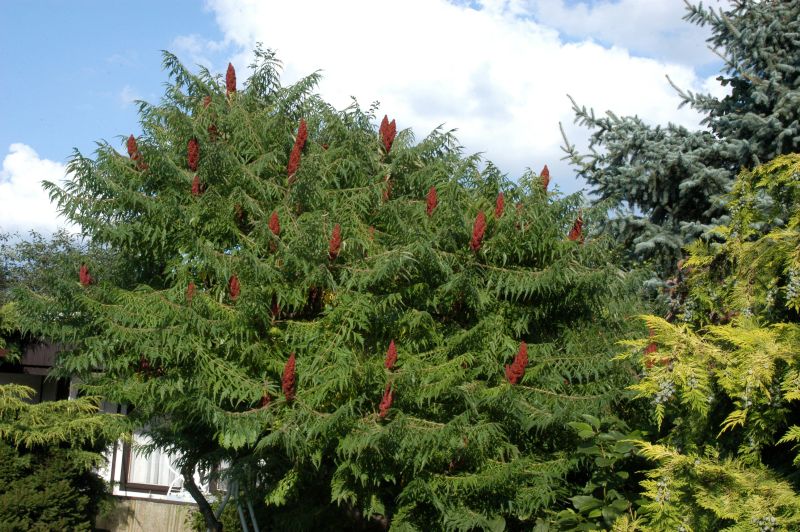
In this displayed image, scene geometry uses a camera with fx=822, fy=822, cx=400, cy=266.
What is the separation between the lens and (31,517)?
1101 cm

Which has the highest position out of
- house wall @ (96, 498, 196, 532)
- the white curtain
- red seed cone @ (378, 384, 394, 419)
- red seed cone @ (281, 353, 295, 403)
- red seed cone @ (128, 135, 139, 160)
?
red seed cone @ (128, 135, 139, 160)

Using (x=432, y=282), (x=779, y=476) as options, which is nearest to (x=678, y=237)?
(x=432, y=282)

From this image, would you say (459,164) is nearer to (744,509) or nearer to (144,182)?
(144,182)

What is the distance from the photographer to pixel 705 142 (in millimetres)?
8773

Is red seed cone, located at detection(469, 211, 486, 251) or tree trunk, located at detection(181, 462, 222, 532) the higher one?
red seed cone, located at detection(469, 211, 486, 251)

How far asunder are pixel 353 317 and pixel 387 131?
2059 millimetres

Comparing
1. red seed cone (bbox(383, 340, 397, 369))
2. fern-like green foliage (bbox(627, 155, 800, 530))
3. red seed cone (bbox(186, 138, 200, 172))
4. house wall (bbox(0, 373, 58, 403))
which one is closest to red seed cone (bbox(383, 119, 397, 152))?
red seed cone (bbox(186, 138, 200, 172))

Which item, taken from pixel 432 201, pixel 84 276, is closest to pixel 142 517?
pixel 84 276

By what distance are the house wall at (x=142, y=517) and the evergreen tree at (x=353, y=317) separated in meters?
5.35

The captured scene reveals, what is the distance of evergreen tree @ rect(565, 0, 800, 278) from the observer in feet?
27.0

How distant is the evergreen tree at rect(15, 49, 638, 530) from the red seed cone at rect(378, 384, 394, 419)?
1 centimetres

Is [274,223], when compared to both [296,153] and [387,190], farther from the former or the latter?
[387,190]

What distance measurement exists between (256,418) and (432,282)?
1.83 meters

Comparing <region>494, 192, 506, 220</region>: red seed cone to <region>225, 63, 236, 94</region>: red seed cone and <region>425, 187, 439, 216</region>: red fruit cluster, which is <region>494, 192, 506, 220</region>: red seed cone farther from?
<region>225, 63, 236, 94</region>: red seed cone
